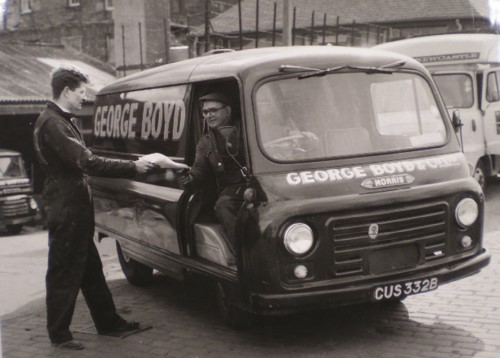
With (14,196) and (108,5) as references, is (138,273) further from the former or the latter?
(108,5)

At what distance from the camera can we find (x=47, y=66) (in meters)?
27.7

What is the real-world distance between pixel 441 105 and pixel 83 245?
3.22 m

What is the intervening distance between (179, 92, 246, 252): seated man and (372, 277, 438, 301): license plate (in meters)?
1.32

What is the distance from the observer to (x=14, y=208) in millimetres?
19719

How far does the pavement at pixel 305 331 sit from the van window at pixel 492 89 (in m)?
7.15

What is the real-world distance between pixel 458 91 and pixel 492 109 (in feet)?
2.43

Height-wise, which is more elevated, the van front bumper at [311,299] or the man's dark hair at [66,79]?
the man's dark hair at [66,79]

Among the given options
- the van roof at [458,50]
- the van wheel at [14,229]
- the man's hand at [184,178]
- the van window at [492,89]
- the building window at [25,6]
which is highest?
the building window at [25,6]

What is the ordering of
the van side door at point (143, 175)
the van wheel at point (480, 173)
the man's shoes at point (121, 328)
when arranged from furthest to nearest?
the van wheel at point (480, 173), the van side door at point (143, 175), the man's shoes at point (121, 328)

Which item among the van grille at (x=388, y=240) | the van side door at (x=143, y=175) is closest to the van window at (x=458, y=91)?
the van side door at (x=143, y=175)

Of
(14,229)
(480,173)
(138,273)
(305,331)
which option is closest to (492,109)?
(480,173)

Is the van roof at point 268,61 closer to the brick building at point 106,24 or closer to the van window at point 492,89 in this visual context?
the van window at point 492,89

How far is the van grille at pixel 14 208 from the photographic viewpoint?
1955 centimetres

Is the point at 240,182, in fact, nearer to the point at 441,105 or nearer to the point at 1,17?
the point at 441,105
